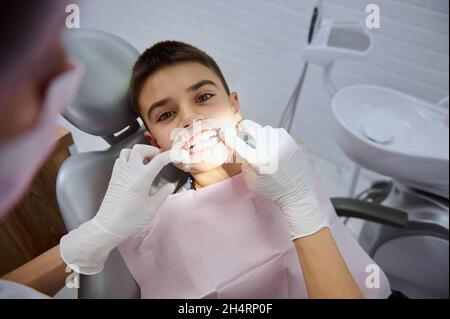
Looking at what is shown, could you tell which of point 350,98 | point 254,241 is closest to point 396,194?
point 350,98

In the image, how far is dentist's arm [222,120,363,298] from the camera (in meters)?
0.61

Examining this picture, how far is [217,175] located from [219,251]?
6.8 inches

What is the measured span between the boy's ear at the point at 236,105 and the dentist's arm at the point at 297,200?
0.11 ft

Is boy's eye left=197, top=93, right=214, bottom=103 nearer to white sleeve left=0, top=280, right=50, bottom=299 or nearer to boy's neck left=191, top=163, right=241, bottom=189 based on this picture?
boy's neck left=191, top=163, right=241, bottom=189

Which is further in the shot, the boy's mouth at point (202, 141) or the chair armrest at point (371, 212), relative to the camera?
the chair armrest at point (371, 212)

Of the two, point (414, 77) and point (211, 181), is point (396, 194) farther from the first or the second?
point (211, 181)

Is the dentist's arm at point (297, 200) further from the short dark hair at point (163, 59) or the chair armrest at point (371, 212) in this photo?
the chair armrest at point (371, 212)

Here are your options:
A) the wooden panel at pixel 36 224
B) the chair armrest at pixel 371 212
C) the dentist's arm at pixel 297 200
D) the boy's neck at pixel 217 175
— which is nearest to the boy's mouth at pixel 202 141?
the dentist's arm at pixel 297 200

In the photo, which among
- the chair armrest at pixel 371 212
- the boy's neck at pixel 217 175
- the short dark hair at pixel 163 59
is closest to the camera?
the short dark hair at pixel 163 59

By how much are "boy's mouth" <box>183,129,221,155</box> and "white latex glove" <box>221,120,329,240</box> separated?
1.2 inches

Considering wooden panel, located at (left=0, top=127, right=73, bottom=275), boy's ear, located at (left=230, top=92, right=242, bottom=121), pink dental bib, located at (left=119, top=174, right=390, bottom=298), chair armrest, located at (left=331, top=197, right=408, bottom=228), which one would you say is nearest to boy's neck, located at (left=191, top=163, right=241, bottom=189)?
pink dental bib, located at (left=119, top=174, right=390, bottom=298)

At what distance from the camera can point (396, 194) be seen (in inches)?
48.6

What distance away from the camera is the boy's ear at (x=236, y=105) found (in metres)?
0.67

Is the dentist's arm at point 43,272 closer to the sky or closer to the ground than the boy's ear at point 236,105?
closer to the ground
